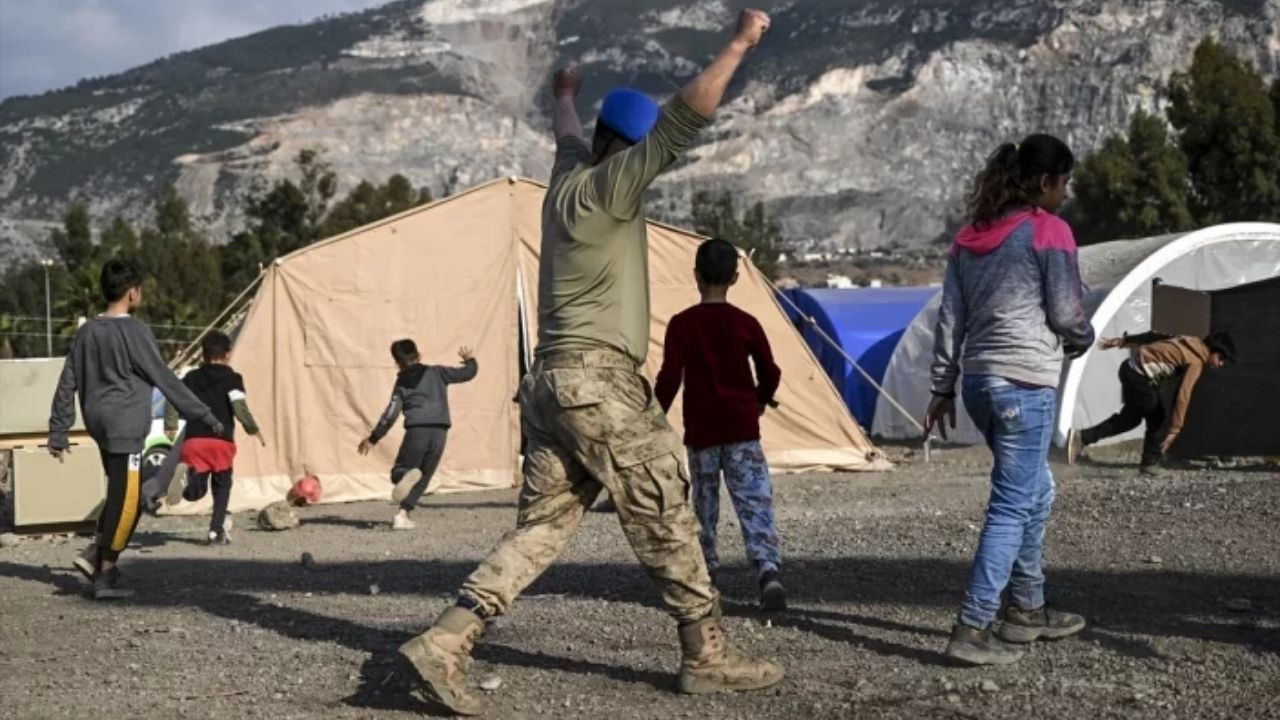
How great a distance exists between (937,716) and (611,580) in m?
3.37

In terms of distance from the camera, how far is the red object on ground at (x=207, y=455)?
12133 millimetres

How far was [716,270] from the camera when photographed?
25.7ft

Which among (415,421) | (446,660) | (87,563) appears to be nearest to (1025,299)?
(446,660)

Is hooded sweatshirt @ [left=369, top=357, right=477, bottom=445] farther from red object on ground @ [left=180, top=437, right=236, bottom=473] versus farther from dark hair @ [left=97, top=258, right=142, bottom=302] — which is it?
dark hair @ [left=97, top=258, right=142, bottom=302]

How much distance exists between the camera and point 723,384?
25.8 feet

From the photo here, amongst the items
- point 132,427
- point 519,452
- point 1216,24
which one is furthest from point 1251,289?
point 1216,24

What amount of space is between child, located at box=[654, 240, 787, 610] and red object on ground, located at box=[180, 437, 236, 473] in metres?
5.27

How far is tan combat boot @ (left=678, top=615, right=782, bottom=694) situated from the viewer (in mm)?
5770

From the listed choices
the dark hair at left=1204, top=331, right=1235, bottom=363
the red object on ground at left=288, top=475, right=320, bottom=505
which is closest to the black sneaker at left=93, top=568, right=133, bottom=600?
the red object on ground at left=288, top=475, right=320, bottom=505

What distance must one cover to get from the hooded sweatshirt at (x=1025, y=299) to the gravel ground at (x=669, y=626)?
1077 mm

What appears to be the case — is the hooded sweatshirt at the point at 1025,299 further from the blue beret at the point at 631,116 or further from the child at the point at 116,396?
the child at the point at 116,396

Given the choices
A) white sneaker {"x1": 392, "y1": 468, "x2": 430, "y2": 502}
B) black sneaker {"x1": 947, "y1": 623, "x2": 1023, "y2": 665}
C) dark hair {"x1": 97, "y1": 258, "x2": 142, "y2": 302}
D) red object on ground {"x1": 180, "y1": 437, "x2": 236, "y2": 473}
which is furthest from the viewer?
white sneaker {"x1": 392, "y1": 468, "x2": 430, "y2": 502}

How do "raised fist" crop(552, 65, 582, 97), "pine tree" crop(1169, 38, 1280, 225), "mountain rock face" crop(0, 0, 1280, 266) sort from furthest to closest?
"mountain rock face" crop(0, 0, 1280, 266), "pine tree" crop(1169, 38, 1280, 225), "raised fist" crop(552, 65, 582, 97)

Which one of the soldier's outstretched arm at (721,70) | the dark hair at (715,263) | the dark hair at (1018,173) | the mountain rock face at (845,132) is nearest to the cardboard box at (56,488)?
the dark hair at (715,263)
